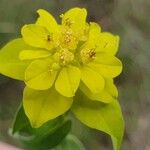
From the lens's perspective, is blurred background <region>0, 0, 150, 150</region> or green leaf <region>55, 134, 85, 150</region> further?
blurred background <region>0, 0, 150, 150</region>

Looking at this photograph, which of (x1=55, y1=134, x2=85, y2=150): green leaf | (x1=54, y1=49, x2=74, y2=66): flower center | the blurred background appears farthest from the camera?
the blurred background

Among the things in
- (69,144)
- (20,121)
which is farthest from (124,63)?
(20,121)

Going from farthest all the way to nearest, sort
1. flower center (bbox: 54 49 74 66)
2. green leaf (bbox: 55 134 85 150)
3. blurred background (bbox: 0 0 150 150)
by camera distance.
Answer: blurred background (bbox: 0 0 150 150) < green leaf (bbox: 55 134 85 150) < flower center (bbox: 54 49 74 66)

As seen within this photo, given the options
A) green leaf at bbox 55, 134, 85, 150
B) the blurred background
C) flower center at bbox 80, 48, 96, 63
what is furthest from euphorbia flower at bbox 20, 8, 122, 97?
the blurred background

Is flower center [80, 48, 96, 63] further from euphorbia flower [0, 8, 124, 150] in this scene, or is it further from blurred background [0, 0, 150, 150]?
blurred background [0, 0, 150, 150]

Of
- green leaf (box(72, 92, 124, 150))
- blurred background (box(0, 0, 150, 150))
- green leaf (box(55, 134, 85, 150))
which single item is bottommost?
blurred background (box(0, 0, 150, 150))

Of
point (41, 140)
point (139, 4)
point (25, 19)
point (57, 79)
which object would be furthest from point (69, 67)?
point (139, 4)

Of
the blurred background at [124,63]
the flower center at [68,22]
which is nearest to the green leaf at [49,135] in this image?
the flower center at [68,22]

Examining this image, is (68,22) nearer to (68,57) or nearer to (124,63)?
(68,57)
